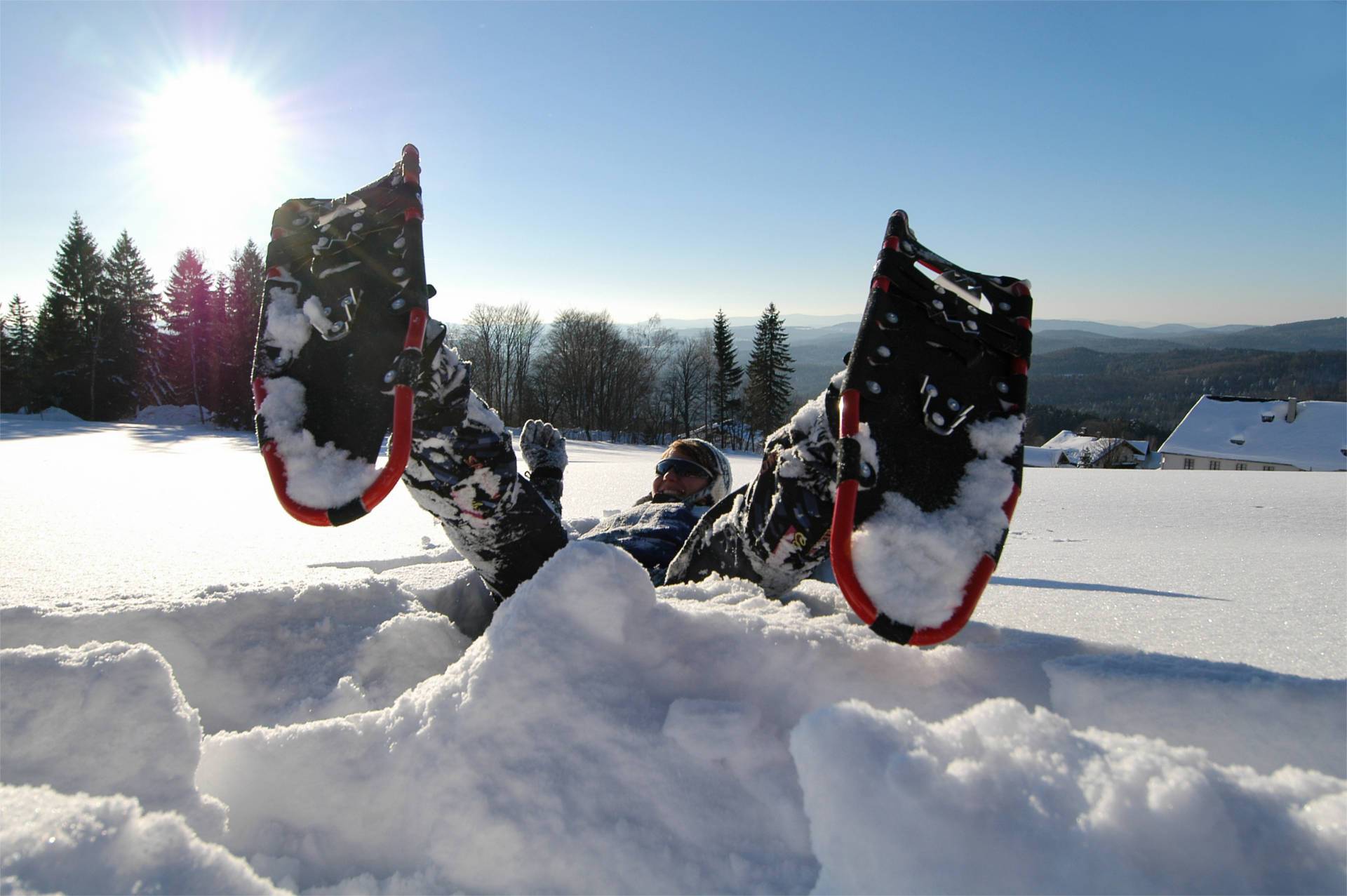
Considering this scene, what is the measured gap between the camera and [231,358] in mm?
22000

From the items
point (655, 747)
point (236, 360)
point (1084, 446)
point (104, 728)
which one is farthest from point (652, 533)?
point (1084, 446)

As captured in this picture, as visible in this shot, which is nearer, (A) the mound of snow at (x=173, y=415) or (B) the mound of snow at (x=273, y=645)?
→ (B) the mound of snow at (x=273, y=645)

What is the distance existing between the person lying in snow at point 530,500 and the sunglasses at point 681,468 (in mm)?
1077

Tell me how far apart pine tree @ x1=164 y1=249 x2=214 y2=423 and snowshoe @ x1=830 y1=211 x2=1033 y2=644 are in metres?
28.1

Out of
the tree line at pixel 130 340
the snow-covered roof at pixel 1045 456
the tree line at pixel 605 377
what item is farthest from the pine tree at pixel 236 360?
the snow-covered roof at pixel 1045 456

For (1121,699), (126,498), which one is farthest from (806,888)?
(126,498)

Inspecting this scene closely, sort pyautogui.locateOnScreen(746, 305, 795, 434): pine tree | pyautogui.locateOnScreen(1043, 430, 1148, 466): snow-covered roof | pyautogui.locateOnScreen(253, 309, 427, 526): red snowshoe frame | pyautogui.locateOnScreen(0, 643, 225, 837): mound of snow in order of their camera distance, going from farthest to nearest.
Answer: pyautogui.locateOnScreen(1043, 430, 1148, 466): snow-covered roof
pyautogui.locateOnScreen(746, 305, 795, 434): pine tree
pyautogui.locateOnScreen(253, 309, 427, 526): red snowshoe frame
pyautogui.locateOnScreen(0, 643, 225, 837): mound of snow

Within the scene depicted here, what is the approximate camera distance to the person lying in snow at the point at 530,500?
1276mm

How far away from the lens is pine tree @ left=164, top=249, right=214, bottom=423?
2409cm

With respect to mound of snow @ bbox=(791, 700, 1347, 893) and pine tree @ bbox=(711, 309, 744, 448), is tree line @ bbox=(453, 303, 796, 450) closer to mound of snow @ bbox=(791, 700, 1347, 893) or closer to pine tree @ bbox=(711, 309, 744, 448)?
pine tree @ bbox=(711, 309, 744, 448)

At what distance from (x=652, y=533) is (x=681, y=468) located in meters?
0.70

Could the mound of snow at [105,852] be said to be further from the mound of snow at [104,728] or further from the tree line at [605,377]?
the tree line at [605,377]

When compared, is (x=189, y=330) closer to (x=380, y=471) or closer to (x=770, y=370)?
(x=770, y=370)

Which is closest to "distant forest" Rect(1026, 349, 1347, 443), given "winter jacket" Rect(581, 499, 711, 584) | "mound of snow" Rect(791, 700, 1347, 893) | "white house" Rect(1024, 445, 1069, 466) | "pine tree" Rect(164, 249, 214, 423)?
"white house" Rect(1024, 445, 1069, 466)
